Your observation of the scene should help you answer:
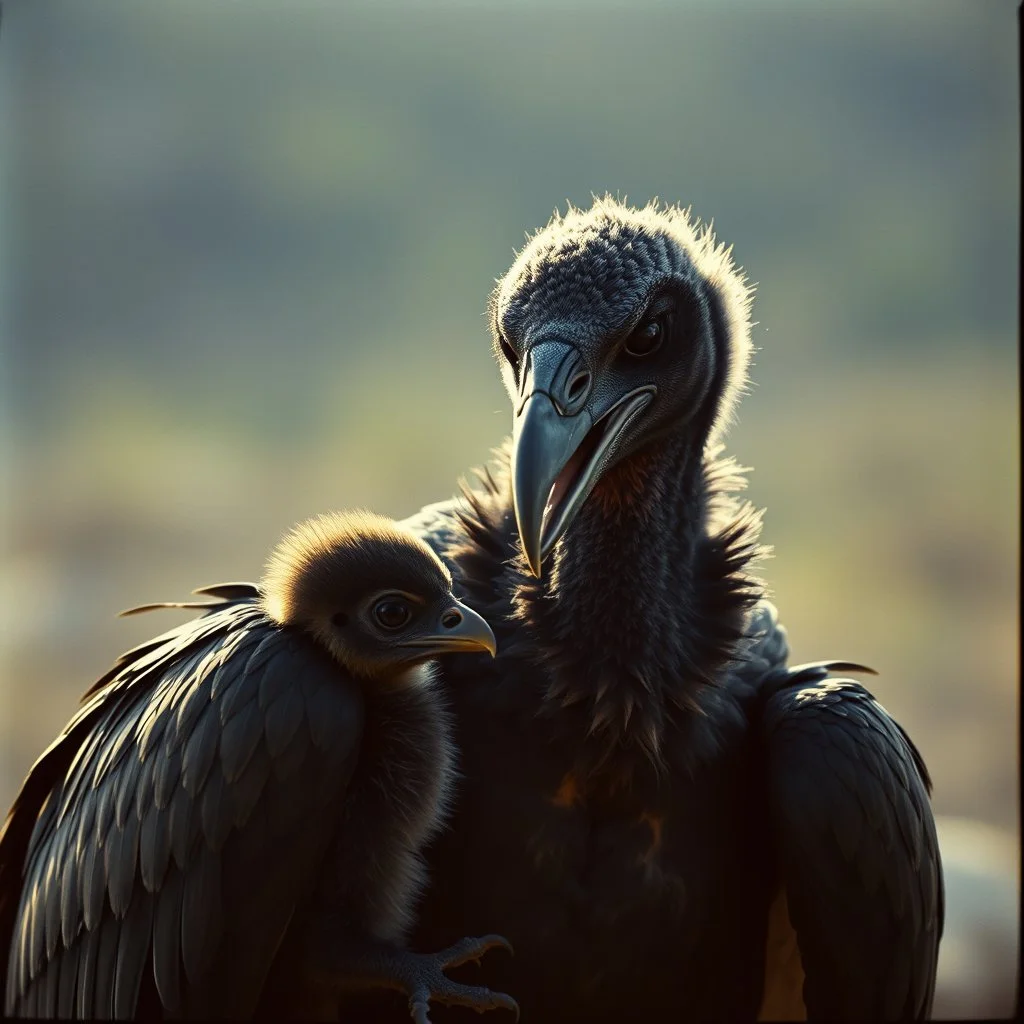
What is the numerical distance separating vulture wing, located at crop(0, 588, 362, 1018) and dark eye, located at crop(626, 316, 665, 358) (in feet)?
2.39

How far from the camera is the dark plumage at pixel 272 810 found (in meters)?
2.19

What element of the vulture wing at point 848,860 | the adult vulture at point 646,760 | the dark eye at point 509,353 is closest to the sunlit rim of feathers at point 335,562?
the adult vulture at point 646,760

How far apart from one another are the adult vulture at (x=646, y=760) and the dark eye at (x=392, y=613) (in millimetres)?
232

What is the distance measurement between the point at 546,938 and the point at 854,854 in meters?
0.54

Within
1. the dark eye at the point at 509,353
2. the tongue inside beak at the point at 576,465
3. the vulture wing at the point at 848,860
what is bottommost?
the vulture wing at the point at 848,860

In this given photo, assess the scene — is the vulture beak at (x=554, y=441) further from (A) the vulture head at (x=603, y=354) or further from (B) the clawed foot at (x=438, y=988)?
(B) the clawed foot at (x=438, y=988)

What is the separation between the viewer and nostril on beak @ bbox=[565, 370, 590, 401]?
87.4 inches

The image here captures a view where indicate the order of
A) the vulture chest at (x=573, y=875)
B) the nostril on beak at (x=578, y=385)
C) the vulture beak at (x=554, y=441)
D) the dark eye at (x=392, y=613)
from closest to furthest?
the vulture beak at (x=554, y=441) < the nostril on beak at (x=578, y=385) < the dark eye at (x=392, y=613) < the vulture chest at (x=573, y=875)

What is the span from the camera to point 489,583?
262cm

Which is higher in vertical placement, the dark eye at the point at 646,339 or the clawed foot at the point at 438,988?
the dark eye at the point at 646,339

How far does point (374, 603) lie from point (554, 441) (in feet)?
1.37

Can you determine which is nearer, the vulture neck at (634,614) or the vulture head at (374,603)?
the vulture head at (374,603)

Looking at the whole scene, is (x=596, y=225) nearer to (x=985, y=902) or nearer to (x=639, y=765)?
(x=639, y=765)

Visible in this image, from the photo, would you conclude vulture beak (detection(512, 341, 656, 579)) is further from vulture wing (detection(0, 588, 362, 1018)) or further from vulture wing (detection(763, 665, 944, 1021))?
vulture wing (detection(763, 665, 944, 1021))
